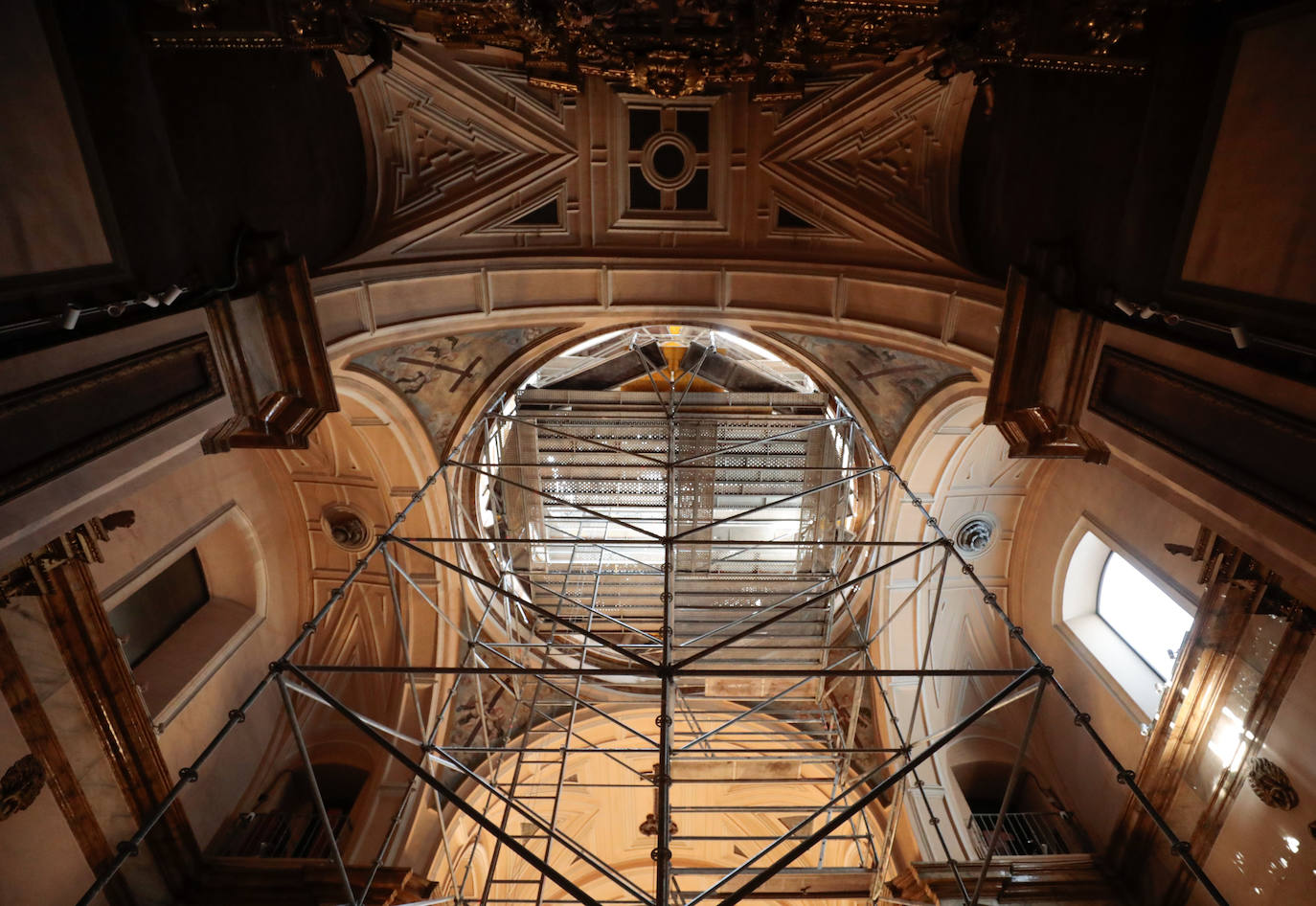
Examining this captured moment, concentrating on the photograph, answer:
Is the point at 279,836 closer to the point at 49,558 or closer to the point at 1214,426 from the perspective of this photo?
the point at 49,558

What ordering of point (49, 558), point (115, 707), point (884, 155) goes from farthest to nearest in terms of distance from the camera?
1. point (884, 155)
2. point (115, 707)
3. point (49, 558)

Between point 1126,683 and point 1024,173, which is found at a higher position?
point 1024,173

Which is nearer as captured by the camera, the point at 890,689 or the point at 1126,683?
the point at 1126,683

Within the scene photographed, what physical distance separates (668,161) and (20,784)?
25.4ft

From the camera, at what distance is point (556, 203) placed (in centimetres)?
744

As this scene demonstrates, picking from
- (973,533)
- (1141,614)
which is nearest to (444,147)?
(973,533)

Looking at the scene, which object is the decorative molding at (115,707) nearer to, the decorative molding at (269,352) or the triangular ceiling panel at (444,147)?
the decorative molding at (269,352)

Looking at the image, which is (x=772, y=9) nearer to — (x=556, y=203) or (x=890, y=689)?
(x=556, y=203)

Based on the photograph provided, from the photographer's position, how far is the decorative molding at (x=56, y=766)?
5180 millimetres

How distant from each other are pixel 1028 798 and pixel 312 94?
414 inches

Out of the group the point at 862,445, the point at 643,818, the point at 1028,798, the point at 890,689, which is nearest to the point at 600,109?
the point at 862,445

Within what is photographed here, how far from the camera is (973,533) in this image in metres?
9.09

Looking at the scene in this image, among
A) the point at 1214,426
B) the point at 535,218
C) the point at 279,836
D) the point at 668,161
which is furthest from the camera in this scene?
the point at 279,836

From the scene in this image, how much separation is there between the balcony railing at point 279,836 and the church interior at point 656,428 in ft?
0.18
